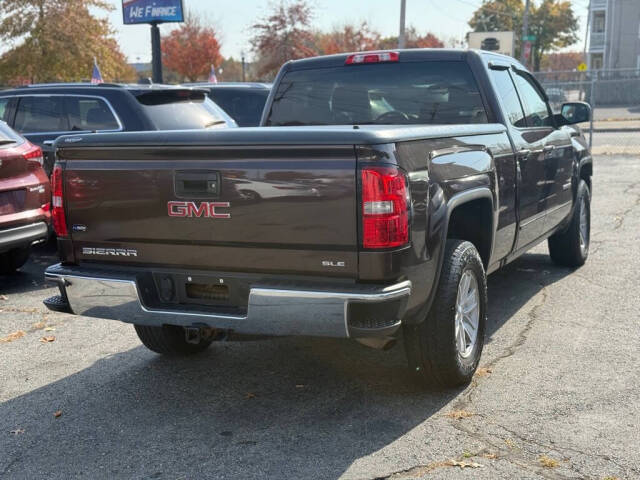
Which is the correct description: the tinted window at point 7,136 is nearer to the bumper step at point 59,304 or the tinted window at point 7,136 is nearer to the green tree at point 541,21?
the bumper step at point 59,304

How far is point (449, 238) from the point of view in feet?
14.9

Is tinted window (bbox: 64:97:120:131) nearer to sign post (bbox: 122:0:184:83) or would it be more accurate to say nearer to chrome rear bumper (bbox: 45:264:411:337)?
chrome rear bumper (bbox: 45:264:411:337)

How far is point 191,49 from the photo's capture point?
5378 centimetres

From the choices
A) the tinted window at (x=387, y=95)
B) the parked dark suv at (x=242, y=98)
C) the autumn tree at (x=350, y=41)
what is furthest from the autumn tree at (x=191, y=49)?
the tinted window at (x=387, y=95)

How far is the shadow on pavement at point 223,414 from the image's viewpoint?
142 inches

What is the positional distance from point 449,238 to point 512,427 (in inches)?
46.1

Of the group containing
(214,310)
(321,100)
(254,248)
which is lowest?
(214,310)

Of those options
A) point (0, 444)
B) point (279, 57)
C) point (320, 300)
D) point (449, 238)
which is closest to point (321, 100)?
point (449, 238)

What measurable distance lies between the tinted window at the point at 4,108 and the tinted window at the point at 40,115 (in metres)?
0.20

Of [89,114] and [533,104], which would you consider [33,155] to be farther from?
[533,104]

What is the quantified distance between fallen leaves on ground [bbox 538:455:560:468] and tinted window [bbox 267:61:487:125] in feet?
8.45

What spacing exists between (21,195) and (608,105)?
41372mm

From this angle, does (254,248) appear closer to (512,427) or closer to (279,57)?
(512,427)

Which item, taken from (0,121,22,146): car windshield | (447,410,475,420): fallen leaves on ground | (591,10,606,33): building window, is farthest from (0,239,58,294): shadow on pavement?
(591,10,606,33): building window
